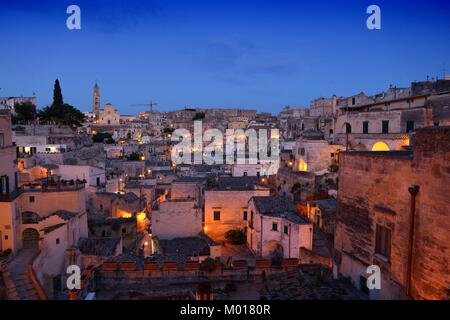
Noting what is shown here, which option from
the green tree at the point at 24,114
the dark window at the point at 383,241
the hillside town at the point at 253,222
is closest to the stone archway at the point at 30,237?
the hillside town at the point at 253,222

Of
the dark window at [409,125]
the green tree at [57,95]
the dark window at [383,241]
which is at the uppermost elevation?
the green tree at [57,95]

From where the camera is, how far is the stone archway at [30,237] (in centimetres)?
1557

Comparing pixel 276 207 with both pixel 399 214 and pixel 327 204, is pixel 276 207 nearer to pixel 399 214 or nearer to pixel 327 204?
pixel 327 204

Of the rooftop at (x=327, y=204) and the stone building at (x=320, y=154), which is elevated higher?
the stone building at (x=320, y=154)

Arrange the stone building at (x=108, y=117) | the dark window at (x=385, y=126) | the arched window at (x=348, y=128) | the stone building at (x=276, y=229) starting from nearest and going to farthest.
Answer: the stone building at (x=276, y=229)
the dark window at (x=385, y=126)
the arched window at (x=348, y=128)
the stone building at (x=108, y=117)

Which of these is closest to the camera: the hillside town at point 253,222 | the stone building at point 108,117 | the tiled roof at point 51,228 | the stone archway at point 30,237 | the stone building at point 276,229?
the hillside town at point 253,222

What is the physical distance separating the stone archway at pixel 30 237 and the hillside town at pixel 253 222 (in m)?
0.06

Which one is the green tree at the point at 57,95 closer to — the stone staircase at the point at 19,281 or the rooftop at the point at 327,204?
the rooftop at the point at 327,204

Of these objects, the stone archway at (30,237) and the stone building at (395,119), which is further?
the stone building at (395,119)

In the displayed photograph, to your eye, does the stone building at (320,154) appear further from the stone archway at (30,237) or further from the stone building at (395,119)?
the stone archway at (30,237)

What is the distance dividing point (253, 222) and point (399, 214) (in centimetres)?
1376

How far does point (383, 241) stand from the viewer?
25.6ft

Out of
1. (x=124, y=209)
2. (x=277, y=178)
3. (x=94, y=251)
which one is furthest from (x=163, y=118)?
(x=94, y=251)
